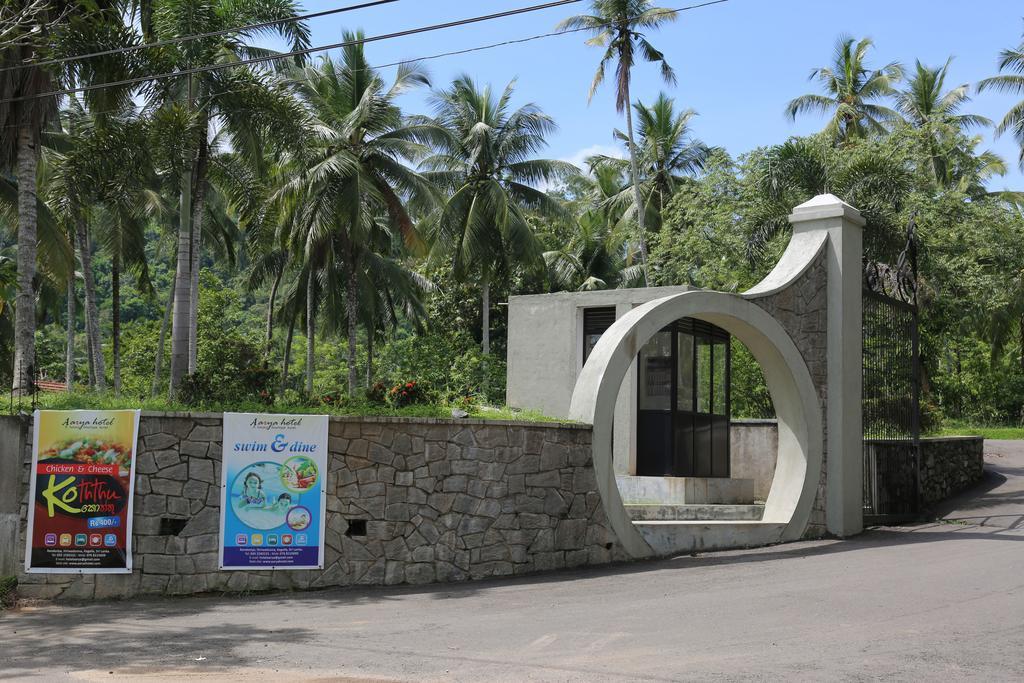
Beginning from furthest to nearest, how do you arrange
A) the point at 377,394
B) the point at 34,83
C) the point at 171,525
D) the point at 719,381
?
the point at 719,381 < the point at 34,83 < the point at 377,394 < the point at 171,525

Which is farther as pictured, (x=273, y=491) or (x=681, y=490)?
(x=681, y=490)

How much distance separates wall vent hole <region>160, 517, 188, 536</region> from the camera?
10727 millimetres

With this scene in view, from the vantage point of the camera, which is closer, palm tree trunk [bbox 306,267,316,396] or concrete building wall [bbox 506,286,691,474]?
concrete building wall [bbox 506,286,691,474]

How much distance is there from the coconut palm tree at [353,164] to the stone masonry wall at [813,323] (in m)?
14.7

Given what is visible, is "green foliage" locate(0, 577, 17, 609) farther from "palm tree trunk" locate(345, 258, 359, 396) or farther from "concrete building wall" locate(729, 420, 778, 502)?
"palm tree trunk" locate(345, 258, 359, 396)

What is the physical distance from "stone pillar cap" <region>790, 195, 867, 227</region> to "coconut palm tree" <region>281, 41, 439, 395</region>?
1410 centimetres

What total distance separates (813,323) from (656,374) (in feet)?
10.2

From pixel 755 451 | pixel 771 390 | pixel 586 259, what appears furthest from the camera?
pixel 586 259

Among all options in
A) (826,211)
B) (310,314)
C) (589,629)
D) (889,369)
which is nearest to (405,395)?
(589,629)

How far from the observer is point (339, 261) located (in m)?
36.3

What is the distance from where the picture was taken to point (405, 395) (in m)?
12.2

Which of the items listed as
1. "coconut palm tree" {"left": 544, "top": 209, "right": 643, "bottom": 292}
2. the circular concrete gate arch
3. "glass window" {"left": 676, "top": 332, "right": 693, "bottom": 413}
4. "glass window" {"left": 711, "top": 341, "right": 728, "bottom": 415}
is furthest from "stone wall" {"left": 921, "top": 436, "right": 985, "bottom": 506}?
"coconut palm tree" {"left": 544, "top": 209, "right": 643, "bottom": 292}

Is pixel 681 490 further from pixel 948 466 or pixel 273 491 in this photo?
pixel 273 491

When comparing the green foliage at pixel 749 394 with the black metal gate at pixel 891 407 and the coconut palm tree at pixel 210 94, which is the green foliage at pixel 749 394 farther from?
the coconut palm tree at pixel 210 94
